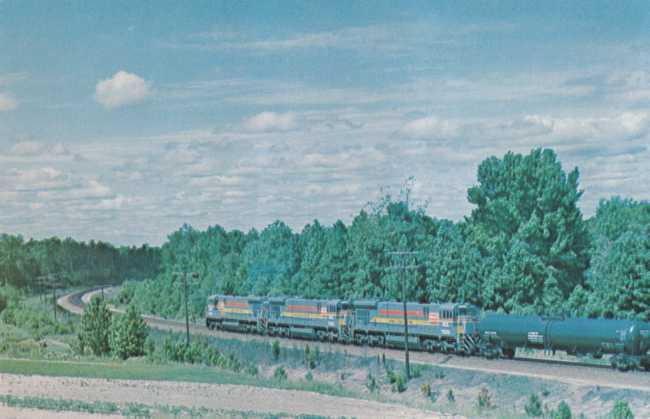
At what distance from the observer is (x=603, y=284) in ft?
231

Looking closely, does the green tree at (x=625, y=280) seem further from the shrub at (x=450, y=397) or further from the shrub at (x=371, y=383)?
the shrub at (x=371, y=383)

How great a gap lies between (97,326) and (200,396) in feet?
83.7

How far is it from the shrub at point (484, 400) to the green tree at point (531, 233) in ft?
82.4

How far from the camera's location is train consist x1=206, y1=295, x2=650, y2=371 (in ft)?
169

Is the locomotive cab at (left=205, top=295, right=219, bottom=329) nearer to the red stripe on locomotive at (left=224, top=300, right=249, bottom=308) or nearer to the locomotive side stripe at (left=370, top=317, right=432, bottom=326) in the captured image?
the red stripe on locomotive at (left=224, top=300, right=249, bottom=308)

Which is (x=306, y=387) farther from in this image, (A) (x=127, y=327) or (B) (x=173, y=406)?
(A) (x=127, y=327)

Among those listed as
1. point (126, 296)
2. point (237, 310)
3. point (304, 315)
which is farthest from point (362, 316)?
point (126, 296)

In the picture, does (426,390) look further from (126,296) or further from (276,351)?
(126,296)

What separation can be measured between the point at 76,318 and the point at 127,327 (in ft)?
140

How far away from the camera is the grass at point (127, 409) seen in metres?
44.3

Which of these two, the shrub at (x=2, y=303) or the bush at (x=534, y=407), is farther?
the shrub at (x=2, y=303)

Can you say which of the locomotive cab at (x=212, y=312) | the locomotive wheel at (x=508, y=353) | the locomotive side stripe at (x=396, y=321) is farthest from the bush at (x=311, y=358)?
the locomotive cab at (x=212, y=312)

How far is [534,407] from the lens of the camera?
47.4 meters

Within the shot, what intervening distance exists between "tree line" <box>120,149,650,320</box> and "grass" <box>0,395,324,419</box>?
2435cm
